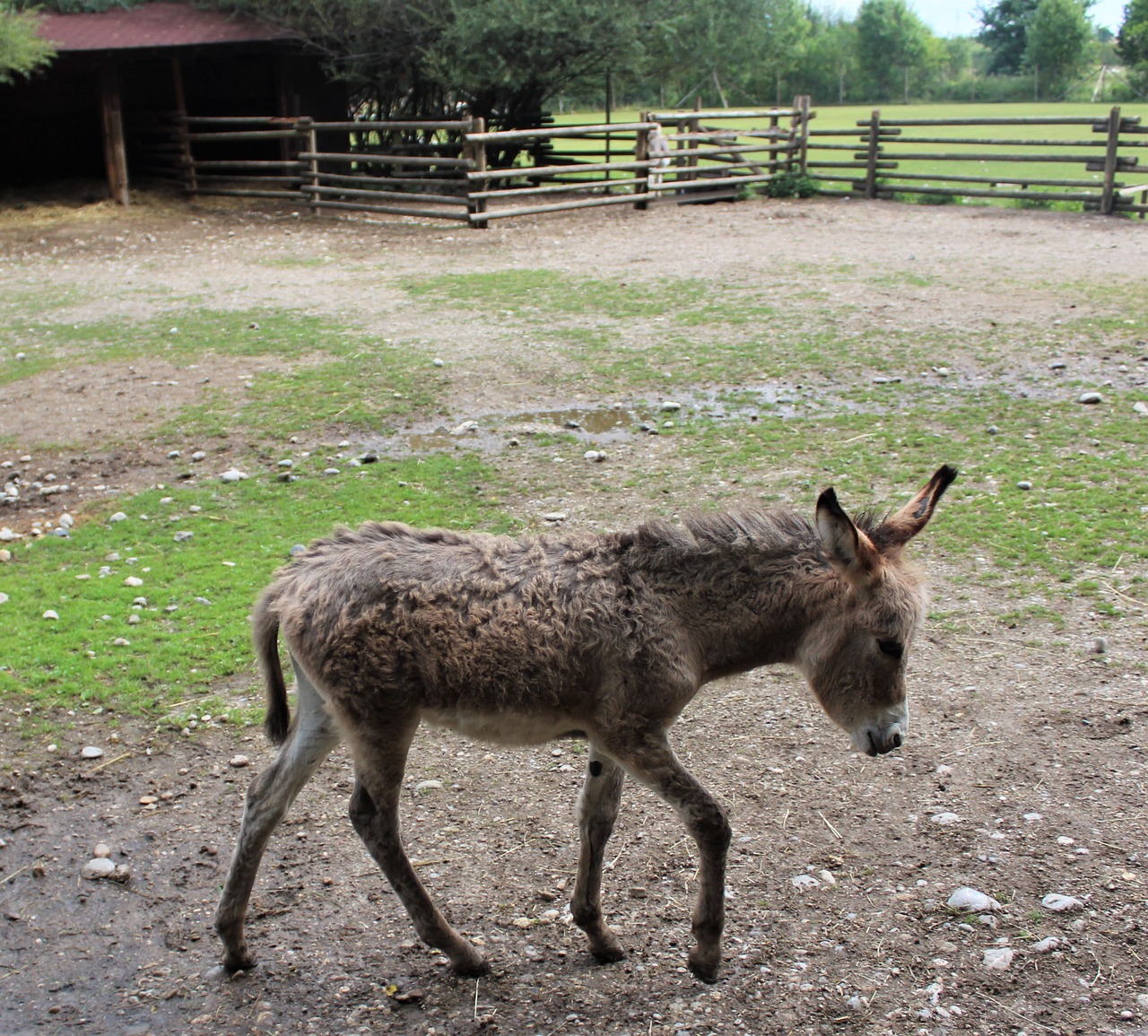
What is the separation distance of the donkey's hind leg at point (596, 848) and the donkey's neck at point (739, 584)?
52 centimetres

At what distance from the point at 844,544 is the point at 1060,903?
5.33 ft

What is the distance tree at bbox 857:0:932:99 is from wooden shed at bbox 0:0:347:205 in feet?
206

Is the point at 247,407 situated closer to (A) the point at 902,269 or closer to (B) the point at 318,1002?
(B) the point at 318,1002

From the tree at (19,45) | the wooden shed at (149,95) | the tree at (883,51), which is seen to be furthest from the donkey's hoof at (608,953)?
the tree at (883,51)

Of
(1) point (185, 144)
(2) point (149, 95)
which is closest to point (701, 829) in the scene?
(1) point (185, 144)

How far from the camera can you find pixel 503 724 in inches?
145

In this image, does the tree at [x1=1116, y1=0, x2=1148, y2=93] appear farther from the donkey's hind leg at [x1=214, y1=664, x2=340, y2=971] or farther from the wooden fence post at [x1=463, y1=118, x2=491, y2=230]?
the donkey's hind leg at [x1=214, y1=664, x2=340, y2=971]

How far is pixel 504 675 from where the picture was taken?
3.62 meters

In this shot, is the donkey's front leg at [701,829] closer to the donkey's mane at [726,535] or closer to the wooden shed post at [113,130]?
the donkey's mane at [726,535]

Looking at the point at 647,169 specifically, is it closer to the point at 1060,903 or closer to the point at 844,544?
the point at 844,544

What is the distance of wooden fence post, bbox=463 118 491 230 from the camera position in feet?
68.4

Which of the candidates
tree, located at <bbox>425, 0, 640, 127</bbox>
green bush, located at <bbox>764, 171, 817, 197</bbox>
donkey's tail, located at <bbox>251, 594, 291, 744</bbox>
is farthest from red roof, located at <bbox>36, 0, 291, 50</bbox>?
donkey's tail, located at <bbox>251, 594, 291, 744</bbox>

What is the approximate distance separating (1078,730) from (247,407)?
7659mm

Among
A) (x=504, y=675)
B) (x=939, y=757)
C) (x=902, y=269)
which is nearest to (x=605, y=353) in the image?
(x=902, y=269)
